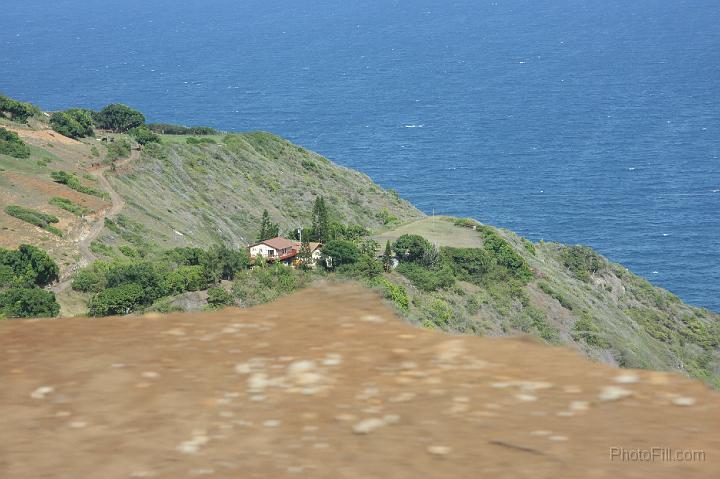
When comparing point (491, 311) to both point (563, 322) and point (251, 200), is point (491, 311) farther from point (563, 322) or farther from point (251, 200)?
point (251, 200)

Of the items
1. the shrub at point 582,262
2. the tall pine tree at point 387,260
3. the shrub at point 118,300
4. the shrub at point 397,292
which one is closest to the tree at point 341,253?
the tall pine tree at point 387,260

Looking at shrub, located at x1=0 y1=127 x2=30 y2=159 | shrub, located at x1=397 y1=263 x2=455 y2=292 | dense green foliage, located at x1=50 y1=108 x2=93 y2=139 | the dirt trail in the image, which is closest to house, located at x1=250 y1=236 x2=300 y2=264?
shrub, located at x1=397 y1=263 x2=455 y2=292

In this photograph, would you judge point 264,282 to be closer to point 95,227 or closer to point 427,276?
point 427,276

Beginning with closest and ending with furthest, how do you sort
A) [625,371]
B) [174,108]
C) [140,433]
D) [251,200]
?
[140,433] → [625,371] → [251,200] → [174,108]

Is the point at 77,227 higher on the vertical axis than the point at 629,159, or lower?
lower

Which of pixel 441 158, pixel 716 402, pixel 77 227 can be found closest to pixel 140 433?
pixel 716 402

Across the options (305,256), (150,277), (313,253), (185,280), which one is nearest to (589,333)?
(305,256)
